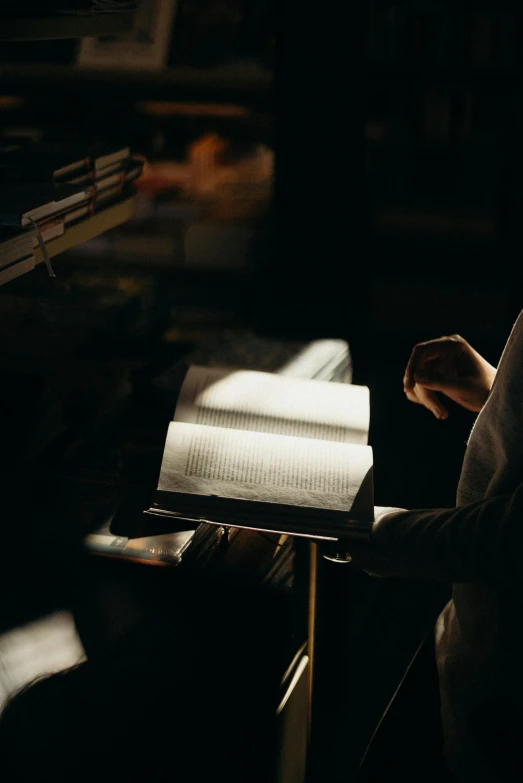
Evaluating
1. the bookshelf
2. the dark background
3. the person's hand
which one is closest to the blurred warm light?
the person's hand

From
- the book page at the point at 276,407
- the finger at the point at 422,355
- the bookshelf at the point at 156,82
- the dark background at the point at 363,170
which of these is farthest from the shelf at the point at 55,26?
the bookshelf at the point at 156,82

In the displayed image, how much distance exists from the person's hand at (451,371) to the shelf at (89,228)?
0.56 m

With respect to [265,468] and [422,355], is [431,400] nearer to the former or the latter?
[422,355]

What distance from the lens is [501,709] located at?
87cm

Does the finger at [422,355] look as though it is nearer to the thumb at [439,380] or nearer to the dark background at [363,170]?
the thumb at [439,380]

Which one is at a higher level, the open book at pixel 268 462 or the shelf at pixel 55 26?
the shelf at pixel 55 26

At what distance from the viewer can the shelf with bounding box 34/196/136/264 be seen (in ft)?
3.92

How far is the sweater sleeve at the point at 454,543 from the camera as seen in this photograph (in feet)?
2.91

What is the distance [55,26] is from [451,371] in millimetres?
787

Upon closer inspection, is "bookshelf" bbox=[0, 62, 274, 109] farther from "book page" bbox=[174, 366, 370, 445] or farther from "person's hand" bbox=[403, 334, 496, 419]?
"book page" bbox=[174, 366, 370, 445]

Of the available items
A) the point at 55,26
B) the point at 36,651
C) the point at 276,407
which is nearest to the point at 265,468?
the point at 276,407

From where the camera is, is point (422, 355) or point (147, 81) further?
point (147, 81)

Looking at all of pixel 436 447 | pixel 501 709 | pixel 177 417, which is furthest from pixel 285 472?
pixel 436 447

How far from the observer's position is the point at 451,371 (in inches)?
52.0
